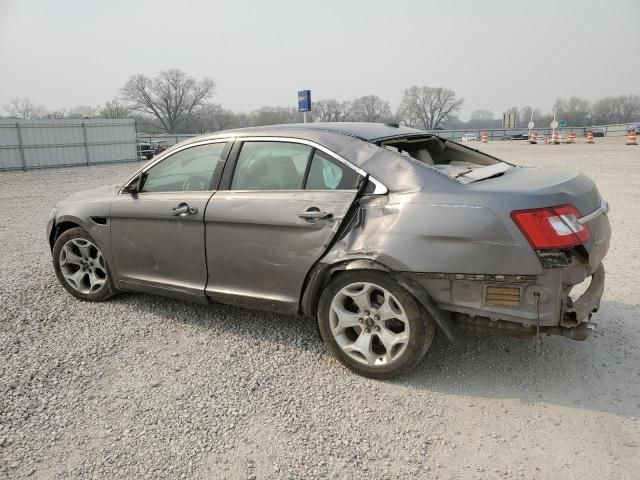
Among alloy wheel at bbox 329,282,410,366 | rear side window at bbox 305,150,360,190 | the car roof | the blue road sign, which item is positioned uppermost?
the blue road sign

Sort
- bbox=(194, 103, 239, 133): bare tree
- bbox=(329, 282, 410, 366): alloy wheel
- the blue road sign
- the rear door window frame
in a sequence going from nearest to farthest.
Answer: bbox=(329, 282, 410, 366): alloy wheel
the rear door window frame
the blue road sign
bbox=(194, 103, 239, 133): bare tree

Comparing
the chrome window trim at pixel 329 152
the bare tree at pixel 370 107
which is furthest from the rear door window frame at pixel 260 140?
the bare tree at pixel 370 107

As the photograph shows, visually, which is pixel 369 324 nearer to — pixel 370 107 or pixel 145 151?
pixel 145 151

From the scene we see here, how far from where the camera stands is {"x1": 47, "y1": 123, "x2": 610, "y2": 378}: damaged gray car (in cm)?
264

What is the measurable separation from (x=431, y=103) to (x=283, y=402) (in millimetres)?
101571

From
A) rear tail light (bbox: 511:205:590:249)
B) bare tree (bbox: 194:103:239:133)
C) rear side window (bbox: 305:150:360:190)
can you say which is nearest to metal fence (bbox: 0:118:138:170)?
rear side window (bbox: 305:150:360:190)

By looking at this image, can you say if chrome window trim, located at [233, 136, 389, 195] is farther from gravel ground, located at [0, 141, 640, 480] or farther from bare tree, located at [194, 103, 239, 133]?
bare tree, located at [194, 103, 239, 133]

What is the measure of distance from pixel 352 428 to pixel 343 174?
1524 mm

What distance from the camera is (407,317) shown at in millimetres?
2877

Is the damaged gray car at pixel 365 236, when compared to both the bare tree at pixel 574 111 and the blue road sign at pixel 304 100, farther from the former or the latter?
the bare tree at pixel 574 111

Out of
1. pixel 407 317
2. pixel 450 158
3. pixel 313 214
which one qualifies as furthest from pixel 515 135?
pixel 407 317

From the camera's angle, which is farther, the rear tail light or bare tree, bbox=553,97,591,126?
bare tree, bbox=553,97,591,126

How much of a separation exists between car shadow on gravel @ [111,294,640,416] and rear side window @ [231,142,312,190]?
118 cm

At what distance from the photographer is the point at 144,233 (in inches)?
154
